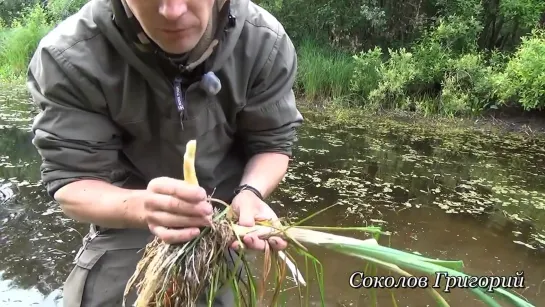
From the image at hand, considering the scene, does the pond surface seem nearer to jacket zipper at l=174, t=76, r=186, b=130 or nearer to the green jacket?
the green jacket

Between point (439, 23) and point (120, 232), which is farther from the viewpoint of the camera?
point (439, 23)

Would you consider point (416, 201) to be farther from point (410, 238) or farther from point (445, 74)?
point (445, 74)

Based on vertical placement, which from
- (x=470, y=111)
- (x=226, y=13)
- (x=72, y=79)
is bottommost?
(x=470, y=111)

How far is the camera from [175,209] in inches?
36.2

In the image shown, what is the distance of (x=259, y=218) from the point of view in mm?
1147

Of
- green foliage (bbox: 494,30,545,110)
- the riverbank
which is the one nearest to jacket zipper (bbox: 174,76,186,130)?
the riverbank

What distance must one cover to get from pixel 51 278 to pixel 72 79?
158 centimetres

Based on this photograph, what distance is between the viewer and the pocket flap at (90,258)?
136cm

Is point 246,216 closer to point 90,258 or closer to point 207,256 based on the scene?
point 207,256

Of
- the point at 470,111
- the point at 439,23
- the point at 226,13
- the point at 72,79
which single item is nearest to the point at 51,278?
the point at 72,79

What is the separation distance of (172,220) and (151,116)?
40 centimetres

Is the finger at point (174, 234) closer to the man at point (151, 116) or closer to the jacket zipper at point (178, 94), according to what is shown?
the man at point (151, 116)

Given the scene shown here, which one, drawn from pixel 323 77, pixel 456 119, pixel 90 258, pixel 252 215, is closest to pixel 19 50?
pixel 323 77

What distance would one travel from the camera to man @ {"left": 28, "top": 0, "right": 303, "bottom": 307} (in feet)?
3.41
